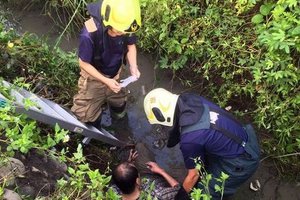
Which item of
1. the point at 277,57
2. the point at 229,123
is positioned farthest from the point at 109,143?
the point at 277,57

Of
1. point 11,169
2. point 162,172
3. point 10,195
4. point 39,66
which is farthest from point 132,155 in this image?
point 10,195

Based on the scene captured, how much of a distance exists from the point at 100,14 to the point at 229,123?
1.47 m

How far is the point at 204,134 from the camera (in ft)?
11.8

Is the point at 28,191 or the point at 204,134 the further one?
the point at 204,134

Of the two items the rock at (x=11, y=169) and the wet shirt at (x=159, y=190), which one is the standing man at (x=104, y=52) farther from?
the rock at (x=11, y=169)

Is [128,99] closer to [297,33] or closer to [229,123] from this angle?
[229,123]

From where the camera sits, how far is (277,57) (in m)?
4.21

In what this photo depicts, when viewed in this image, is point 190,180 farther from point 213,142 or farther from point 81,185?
point 81,185

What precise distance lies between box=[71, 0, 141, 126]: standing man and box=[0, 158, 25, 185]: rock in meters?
1.12

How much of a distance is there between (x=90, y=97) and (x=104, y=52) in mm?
704

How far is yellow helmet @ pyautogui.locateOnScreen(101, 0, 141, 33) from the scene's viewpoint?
11.7ft

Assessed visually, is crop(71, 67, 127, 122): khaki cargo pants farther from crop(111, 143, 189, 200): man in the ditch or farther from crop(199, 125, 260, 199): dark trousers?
crop(199, 125, 260, 199): dark trousers

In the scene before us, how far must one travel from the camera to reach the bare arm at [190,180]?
12.8 ft

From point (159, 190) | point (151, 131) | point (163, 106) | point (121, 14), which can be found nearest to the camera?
point (121, 14)
